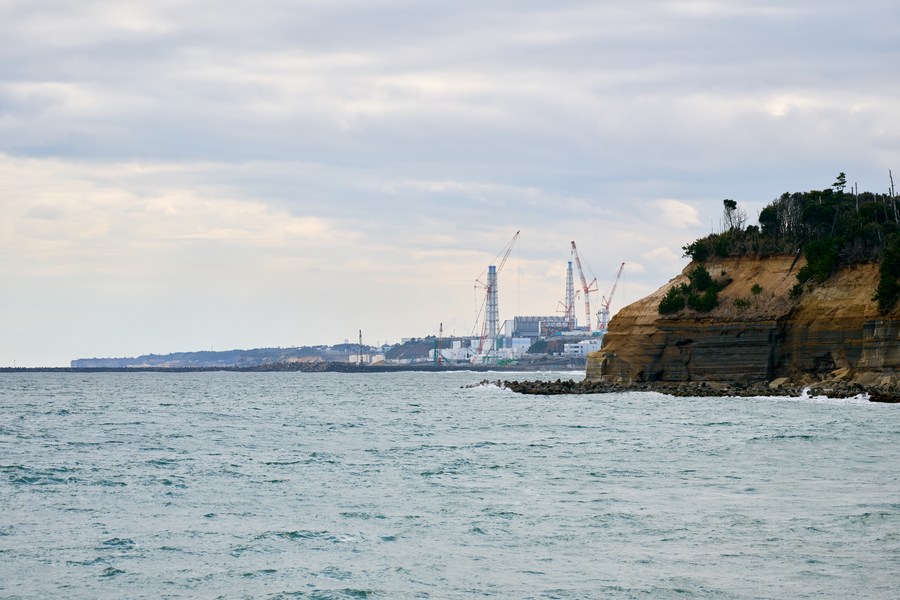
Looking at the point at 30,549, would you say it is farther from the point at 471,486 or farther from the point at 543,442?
the point at 543,442

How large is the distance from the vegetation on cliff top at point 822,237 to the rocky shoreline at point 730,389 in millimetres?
6783

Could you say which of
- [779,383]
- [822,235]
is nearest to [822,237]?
[822,235]

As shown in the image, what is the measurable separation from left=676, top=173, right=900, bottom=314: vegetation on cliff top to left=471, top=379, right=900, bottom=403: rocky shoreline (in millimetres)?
6783

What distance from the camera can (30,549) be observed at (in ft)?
77.0

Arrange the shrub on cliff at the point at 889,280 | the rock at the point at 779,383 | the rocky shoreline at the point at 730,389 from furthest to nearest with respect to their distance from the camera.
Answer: the rock at the point at 779,383
the shrub on cliff at the point at 889,280
the rocky shoreline at the point at 730,389

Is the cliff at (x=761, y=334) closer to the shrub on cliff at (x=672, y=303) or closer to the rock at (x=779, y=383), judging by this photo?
the rock at (x=779, y=383)

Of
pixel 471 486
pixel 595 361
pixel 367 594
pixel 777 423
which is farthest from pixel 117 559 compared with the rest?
pixel 595 361

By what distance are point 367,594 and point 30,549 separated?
26.6 feet

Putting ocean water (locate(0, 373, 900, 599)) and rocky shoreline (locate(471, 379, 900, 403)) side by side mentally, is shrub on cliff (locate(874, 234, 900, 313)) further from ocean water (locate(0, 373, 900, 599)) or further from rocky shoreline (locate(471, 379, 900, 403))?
ocean water (locate(0, 373, 900, 599))

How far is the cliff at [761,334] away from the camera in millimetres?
78750

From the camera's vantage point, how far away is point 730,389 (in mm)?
85125

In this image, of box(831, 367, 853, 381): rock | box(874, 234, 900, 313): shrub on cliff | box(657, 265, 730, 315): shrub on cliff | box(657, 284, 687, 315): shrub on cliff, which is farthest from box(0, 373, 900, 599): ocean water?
box(657, 284, 687, 315): shrub on cliff

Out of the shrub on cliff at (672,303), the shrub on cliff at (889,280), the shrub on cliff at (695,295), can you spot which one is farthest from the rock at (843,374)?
the shrub on cliff at (672,303)

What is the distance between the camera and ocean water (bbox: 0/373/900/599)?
67.2 ft
